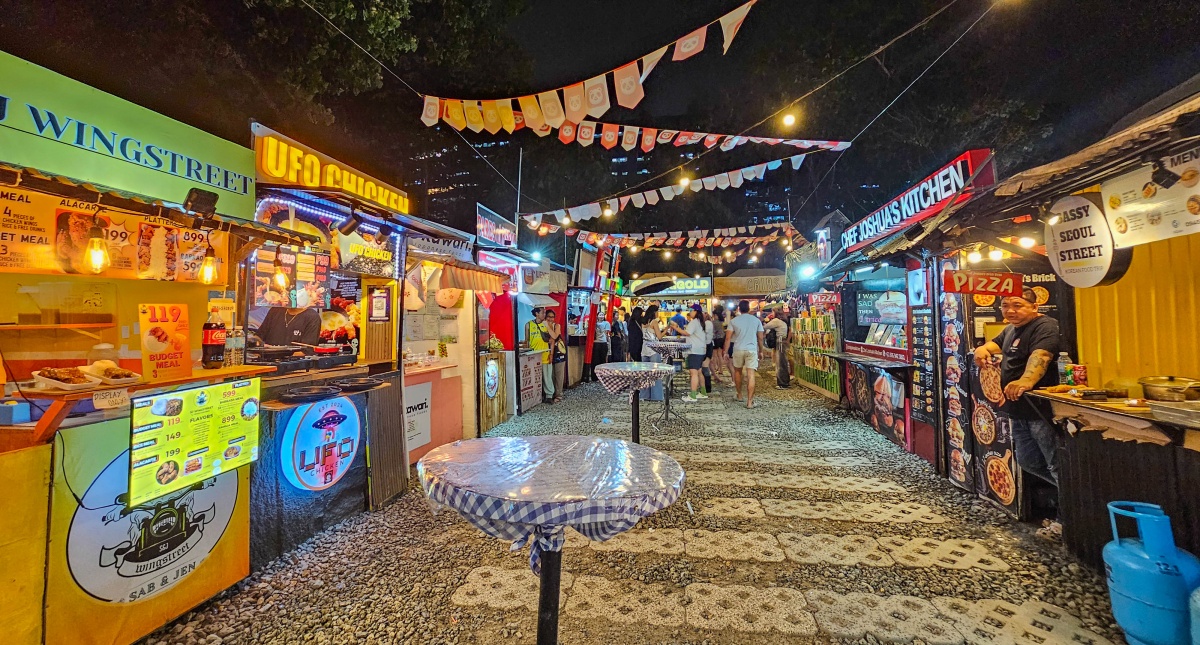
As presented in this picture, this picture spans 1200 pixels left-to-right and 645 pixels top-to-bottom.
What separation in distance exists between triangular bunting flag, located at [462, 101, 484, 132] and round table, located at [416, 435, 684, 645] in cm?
515

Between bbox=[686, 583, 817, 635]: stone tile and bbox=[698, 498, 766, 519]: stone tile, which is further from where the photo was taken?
bbox=[698, 498, 766, 519]: stone tile

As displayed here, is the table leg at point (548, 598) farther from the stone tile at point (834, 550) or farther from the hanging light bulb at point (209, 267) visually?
the hanging light bulb at point (209, 267)

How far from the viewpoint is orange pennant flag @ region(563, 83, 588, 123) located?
18.1 ft

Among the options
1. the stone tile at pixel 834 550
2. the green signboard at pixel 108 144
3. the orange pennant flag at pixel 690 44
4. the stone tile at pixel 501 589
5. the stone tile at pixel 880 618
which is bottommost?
the stone tile at pixel 501 589

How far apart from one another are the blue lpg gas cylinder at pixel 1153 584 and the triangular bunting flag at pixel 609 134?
22.7ft

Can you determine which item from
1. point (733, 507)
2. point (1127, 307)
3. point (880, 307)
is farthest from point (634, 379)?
point (880, 307)

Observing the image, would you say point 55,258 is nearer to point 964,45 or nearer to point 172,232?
point 172,232

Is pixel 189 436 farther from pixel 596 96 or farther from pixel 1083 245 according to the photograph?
pixel 1083 245

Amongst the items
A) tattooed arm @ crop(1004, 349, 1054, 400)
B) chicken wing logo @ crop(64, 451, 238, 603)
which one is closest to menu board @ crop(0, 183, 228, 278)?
chicken wing logo @ crop(64, 451, 238, 603)

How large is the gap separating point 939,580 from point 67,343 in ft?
23.1

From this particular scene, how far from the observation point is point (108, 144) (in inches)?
142

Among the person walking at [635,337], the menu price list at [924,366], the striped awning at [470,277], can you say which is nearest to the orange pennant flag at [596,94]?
the striped awning at [470,277]

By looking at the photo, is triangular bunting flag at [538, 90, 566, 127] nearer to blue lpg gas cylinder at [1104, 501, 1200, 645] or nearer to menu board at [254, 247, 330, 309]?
menu board at [254, 247, 330, 309]

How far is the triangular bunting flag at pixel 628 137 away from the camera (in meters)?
7.27
